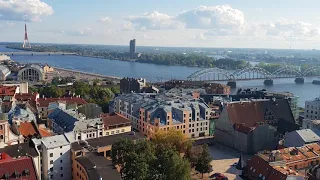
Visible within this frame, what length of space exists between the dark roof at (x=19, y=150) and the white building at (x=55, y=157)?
43cm

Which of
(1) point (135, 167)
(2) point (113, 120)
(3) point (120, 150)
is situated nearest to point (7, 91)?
(2) point (113, 120)

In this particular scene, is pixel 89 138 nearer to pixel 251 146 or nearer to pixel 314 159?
pixel 251 146

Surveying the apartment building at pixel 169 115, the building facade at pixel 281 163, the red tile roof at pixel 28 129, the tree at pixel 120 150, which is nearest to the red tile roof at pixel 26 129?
the red tile roof at pixel 28 129

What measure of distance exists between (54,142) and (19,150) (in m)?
1.91

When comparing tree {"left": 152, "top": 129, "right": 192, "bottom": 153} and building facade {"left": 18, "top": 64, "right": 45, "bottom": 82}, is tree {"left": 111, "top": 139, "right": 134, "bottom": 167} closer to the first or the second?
tree {"left": 152, "top": 129, "right": 192, "bottom": 153}

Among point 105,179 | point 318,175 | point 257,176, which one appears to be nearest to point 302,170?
point 318,175

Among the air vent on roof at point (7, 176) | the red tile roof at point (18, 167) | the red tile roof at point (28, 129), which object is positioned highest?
the red tile roof at point (28, 129)

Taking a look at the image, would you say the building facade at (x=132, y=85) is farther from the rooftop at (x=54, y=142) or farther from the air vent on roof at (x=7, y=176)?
the air vent on roof at (x=7, y=176)

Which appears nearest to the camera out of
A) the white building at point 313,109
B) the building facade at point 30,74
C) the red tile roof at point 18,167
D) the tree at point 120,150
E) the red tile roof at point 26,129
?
the red tile roof at point 18,167

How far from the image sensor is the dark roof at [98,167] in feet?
61.0

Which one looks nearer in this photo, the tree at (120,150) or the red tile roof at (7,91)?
the tree at (120,150)

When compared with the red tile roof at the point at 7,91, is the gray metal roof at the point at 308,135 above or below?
below

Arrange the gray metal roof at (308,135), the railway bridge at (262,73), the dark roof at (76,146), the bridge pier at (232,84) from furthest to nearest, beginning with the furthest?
1. the railway bridge at (262,73)
2. the bridge pier at (232,84)
3. the gray metal roof at (308,135)
4. the dark roof at (76,146)

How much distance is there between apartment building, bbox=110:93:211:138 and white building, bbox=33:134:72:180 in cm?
1066
